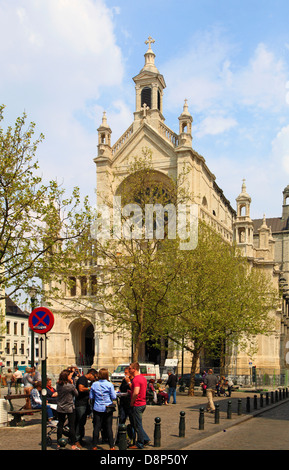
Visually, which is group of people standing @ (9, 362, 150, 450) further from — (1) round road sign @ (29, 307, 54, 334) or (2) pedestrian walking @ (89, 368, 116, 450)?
(1) round road sign @ (29, 307, 54, 334)

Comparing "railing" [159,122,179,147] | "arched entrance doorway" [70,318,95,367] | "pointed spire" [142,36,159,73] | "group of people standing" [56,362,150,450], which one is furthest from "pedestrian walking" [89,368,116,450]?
"pointed spire" [142,36,159,73]

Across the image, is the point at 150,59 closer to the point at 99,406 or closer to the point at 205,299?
the point at 205,299

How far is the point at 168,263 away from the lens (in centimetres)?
2628

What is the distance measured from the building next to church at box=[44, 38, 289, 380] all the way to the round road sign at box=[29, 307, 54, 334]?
43.0m

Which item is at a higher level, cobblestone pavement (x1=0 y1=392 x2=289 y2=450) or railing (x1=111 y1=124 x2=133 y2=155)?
railing (x1=111 y1=124 x2=133 y2=155)

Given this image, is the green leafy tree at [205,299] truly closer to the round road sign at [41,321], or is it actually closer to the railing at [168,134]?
the round road sign at [41,321]

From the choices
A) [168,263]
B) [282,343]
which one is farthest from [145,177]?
[282,343]

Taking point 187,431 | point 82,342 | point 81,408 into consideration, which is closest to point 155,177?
point 82,342

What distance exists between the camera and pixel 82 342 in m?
60.9

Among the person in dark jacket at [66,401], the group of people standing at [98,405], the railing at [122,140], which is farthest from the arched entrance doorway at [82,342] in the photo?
the person in dark jacket at [66,401]

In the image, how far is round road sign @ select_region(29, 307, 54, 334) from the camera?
1087cm

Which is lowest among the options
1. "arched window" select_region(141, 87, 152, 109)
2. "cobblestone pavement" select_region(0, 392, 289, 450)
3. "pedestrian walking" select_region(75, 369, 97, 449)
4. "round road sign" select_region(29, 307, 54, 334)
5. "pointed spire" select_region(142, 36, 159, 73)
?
"cobblestone pavement" select_region(0, 392, 289, 450)

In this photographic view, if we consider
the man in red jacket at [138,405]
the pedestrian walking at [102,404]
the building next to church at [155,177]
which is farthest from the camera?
the building next to church at [155,177]

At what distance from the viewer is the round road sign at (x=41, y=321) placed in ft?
35.7
